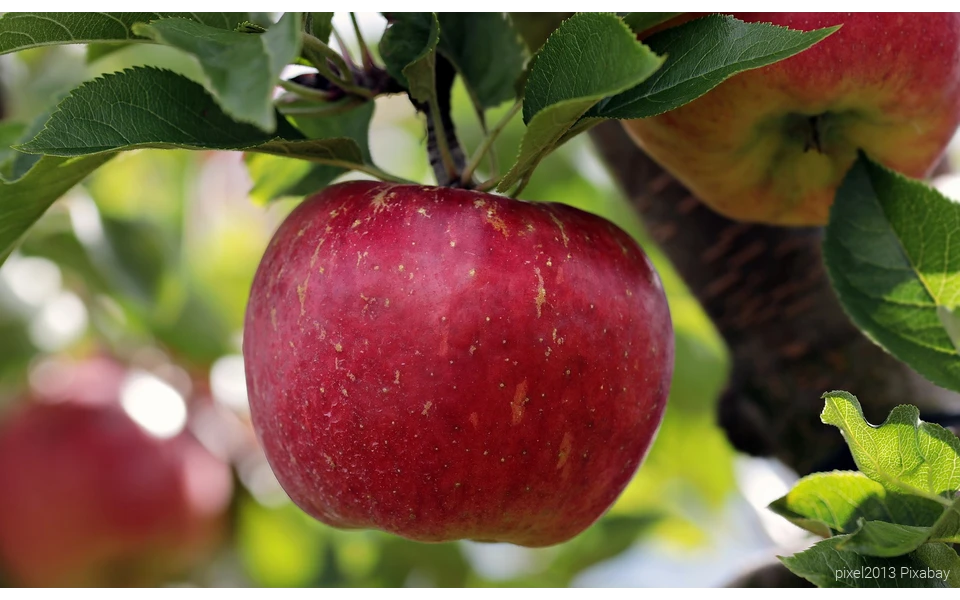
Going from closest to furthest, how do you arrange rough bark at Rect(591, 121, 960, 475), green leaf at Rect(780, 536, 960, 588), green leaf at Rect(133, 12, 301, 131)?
green leaf at Rect(133, 12, 301, 131)
green leaf at Rect(780, 536, 960, 588)
rough bark at Rect(591, 121, 960, 475)

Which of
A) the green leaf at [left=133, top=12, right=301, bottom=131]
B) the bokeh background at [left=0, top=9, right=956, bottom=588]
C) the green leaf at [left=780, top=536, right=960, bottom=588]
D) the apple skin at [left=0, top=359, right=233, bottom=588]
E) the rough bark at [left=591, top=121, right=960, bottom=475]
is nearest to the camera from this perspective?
the green leaf at [left=133, top=12, right=301, bottom=131]

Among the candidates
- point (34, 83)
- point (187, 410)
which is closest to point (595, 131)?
point (34, 83)

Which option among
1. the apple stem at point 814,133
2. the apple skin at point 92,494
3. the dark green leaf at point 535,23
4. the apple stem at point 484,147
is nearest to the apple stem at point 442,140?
the apple stem at point 484,147

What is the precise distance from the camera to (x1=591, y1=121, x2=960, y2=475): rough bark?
3.34 ft

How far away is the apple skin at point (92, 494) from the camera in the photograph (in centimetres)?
156

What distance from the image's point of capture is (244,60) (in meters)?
0.43

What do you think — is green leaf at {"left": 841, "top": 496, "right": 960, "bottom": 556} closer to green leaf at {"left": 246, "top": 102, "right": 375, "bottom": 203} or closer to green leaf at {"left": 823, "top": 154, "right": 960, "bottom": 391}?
green leaf at {"left": 823, "top": 154, "right": 960, "bottom": 391}

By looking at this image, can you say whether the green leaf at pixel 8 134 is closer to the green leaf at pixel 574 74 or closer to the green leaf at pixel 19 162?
the green leaf at pixel 19 162

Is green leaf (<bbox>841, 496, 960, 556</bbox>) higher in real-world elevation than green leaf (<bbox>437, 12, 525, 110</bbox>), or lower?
lower

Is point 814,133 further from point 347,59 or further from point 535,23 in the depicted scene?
point 347,59

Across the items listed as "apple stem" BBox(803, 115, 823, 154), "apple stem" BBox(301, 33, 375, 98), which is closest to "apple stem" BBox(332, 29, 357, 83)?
"apple stem" BBox(301, 33, 375, 98)

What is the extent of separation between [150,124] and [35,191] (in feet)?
0.41

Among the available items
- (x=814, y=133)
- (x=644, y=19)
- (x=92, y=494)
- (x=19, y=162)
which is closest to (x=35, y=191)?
(x=19, y=162)

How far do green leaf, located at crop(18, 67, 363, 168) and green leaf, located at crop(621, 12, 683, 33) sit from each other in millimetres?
201
